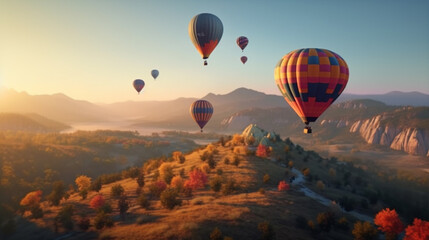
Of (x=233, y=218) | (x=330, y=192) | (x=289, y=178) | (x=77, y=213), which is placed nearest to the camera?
(x=233, y=218)

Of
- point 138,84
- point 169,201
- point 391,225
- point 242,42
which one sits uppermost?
point 242,42

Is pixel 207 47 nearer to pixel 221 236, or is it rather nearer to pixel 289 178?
pixel 289 178


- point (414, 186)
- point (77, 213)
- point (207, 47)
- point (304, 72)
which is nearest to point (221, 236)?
point (304, 72)

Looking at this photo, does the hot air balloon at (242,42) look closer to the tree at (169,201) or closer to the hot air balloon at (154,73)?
the hot air balloon at (154,73)

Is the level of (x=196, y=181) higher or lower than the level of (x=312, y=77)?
lower

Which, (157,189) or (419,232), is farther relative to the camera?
(157,189)

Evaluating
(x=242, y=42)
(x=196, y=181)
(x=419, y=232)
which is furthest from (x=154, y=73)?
(x=419, y=232)

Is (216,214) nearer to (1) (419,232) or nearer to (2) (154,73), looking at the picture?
(1) (419,232)
